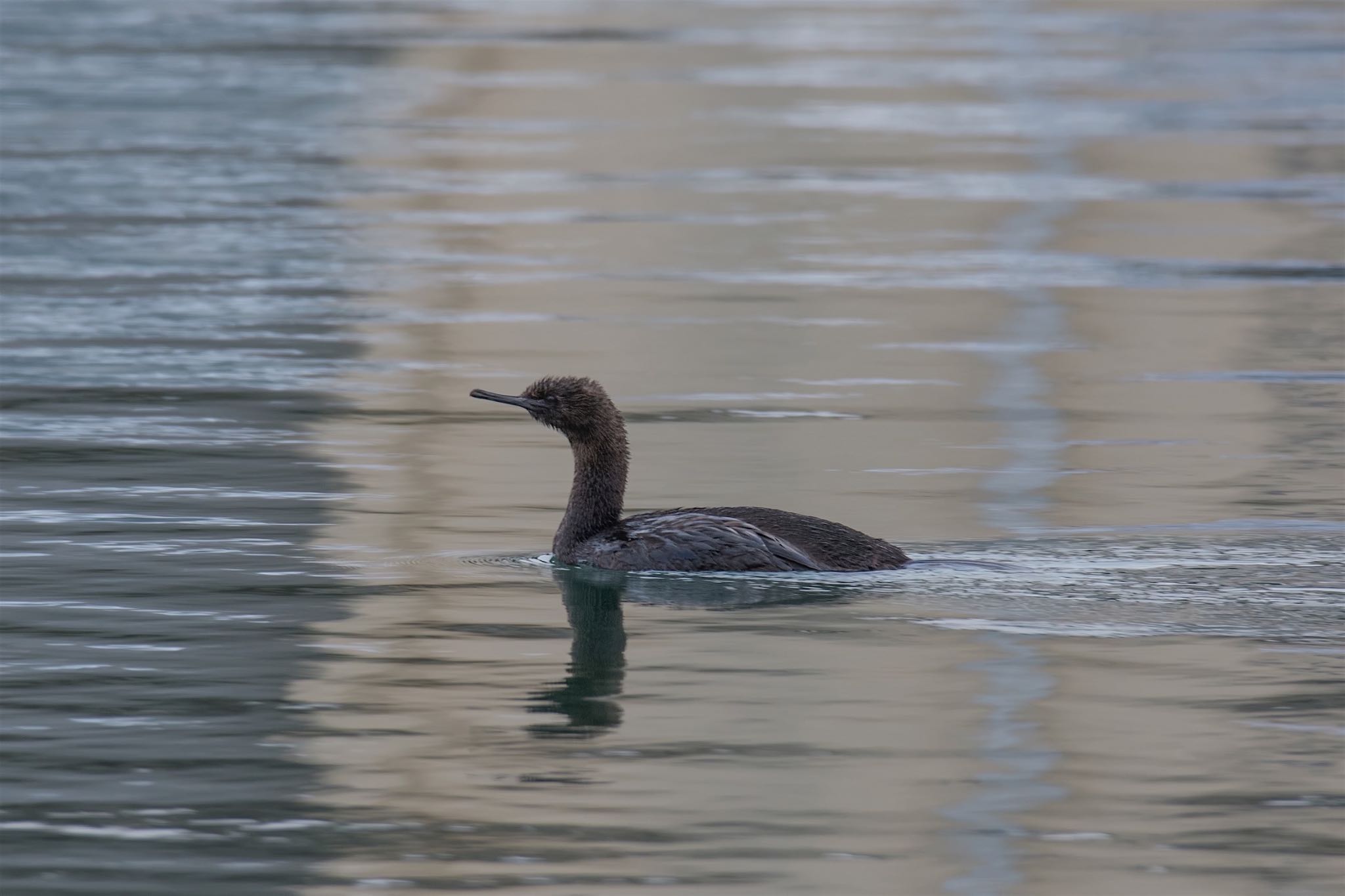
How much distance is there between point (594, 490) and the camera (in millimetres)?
12219

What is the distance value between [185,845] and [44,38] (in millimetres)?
36725

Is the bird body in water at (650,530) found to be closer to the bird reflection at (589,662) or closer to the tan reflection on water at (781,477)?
the bird reflection at (589,662)

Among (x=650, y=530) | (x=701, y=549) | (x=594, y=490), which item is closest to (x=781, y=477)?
(x=594, y=490)

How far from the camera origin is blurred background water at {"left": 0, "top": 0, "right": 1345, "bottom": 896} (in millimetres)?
8336

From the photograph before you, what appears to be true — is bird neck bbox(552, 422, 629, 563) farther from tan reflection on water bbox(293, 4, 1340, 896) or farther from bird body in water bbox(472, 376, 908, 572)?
tan reflection on water bbox(293, 4, 1340, 896)

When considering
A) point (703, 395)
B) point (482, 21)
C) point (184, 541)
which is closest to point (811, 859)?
point (184, 541)

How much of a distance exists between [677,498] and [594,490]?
151cm

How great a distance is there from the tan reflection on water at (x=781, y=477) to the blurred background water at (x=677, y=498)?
37mm

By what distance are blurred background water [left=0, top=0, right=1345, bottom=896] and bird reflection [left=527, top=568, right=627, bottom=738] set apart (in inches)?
1.1

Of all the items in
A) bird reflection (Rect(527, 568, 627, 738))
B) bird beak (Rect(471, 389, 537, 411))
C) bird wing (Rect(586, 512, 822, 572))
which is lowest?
bird reflection (Rect(527, 568, 627, 738))

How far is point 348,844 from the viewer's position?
811 centimetres

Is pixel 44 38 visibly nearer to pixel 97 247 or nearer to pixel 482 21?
pixel 482 21

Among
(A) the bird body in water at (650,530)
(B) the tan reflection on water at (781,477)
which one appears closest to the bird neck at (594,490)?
(A) the bird body in water at (650,530)

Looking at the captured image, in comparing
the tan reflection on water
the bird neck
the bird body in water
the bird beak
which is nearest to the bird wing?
the bird body in water
